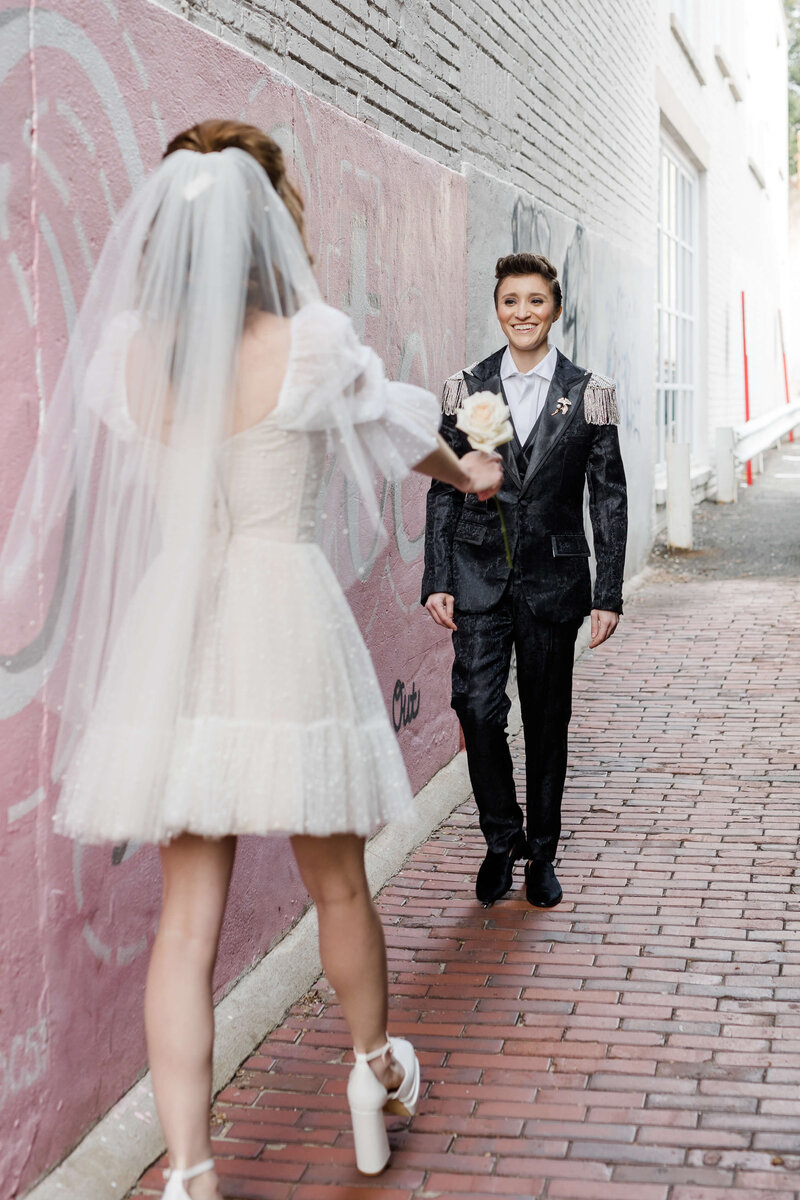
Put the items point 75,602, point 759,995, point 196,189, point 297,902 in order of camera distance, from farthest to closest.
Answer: point 297,902, point 759,995, point 75,602, point 196,189

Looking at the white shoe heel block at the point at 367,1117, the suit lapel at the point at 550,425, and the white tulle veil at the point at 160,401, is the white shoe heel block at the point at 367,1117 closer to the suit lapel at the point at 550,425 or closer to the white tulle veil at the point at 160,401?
the white tulle veil at the point at 160,401

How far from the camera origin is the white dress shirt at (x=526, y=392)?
14.2 ft

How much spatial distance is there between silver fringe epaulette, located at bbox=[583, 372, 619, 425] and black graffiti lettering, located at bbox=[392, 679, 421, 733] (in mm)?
1340

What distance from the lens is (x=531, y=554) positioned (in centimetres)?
428

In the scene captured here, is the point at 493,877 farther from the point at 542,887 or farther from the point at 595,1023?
the point at 595,1023

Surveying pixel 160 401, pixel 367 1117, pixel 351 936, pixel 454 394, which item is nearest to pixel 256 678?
pixel 160 401

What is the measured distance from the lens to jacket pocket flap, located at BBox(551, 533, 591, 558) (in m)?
4.28

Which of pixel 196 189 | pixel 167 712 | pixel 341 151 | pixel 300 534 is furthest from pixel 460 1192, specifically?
pixel 341 151

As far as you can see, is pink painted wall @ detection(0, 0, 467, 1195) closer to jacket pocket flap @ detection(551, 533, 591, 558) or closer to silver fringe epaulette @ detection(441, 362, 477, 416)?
silver fringe epaulette @ detection(441, 362, 477, 416)

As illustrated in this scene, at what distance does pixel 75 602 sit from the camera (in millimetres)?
2768

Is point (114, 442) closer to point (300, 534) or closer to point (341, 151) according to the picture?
point (300, 534)

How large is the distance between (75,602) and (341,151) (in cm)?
218

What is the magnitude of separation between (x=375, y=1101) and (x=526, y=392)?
229 cm

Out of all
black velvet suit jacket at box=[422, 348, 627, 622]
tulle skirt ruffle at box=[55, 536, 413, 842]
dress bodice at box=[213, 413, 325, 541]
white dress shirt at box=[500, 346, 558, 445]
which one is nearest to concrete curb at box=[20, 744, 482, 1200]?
tulle skirt ruffle at box=[55, 536, 413, 842]
